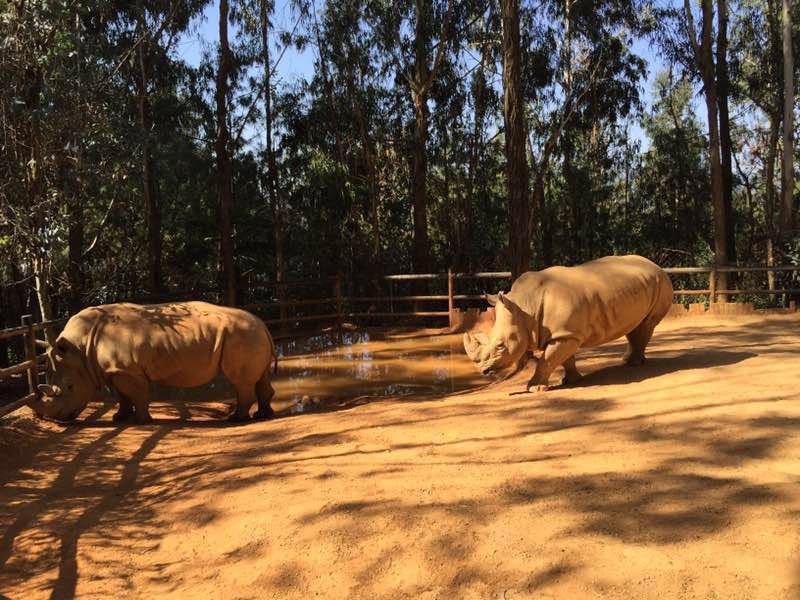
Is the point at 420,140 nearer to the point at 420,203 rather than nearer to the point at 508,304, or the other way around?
the point at 420,203

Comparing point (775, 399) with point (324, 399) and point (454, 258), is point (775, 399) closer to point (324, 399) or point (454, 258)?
point (324, 399)

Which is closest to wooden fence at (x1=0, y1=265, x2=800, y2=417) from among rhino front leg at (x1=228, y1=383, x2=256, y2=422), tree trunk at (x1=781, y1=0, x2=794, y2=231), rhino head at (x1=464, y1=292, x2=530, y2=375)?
rhino head at (x1=464, y1=292, x2=530, y2=375)

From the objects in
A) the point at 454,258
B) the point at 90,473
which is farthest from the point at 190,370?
the point at 454,258

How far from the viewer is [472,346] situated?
6469mm

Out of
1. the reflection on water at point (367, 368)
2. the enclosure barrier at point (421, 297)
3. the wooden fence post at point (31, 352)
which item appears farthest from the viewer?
the enclosure barrier at point (421, 297)

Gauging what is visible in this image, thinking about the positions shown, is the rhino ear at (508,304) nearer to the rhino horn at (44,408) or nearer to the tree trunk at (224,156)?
the rhino horn at (44,408)

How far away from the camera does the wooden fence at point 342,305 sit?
6.85m

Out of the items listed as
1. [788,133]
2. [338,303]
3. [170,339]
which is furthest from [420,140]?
[170,339]

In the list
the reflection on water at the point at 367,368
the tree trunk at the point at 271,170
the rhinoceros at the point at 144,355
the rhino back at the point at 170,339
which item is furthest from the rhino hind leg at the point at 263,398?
the tree trunk at the point at 271,170

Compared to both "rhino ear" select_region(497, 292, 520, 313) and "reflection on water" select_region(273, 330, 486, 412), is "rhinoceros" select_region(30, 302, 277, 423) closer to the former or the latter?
"reflection on water" select_region(273, 330, 486, 412)

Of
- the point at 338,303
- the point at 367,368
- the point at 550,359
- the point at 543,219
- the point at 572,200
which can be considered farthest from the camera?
the point at 572,200

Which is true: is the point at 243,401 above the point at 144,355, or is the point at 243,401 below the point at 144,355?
below

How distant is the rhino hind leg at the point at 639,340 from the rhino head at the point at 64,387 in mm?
6062

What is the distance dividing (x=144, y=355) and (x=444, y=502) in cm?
432
